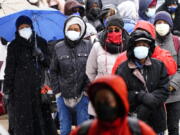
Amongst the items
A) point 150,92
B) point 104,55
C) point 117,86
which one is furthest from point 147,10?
point 117,86

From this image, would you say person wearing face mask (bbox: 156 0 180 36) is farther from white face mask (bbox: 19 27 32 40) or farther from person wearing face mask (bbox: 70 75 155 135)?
person wearing face mask (bbox: 70 75 155 135)

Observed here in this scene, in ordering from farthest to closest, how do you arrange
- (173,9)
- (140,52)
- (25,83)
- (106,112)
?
(173,9), (25,83), (140,52), (106,112)

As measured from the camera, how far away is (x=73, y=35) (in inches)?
312

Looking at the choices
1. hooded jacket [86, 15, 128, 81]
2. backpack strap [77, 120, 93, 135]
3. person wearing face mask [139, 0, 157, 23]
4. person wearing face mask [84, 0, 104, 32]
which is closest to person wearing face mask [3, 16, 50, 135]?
hooded jacket [86, 15, 128, 81]

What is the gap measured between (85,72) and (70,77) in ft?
0.66

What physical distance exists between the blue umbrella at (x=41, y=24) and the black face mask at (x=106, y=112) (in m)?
5.14

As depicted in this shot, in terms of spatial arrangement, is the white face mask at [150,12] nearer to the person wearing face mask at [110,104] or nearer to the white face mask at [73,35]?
the white face mask at [73,35]

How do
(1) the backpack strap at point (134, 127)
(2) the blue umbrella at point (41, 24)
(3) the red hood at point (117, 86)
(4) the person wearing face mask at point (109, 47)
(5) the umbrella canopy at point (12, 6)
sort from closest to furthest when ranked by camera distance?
(3) the red hood at point (117, 86), (1) the backpack strap at point (134, 127), (4) the person wearing face mask at point (109, 47), (2) the blue umbrella at point (41, 24), (5) the umbrella canopy at point (12, 6)

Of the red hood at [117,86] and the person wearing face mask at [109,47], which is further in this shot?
the person wearing face mask at [109,47]

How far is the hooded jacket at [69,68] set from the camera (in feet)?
25.7

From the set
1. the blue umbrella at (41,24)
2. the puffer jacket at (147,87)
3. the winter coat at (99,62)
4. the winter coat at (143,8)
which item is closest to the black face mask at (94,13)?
the winter coat at (143,8)

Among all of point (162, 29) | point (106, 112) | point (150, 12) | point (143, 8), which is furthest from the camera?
point (143, 8)

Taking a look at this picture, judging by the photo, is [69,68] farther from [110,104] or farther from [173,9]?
[173,9]

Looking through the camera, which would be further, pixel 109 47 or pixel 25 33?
pixel 25 33
